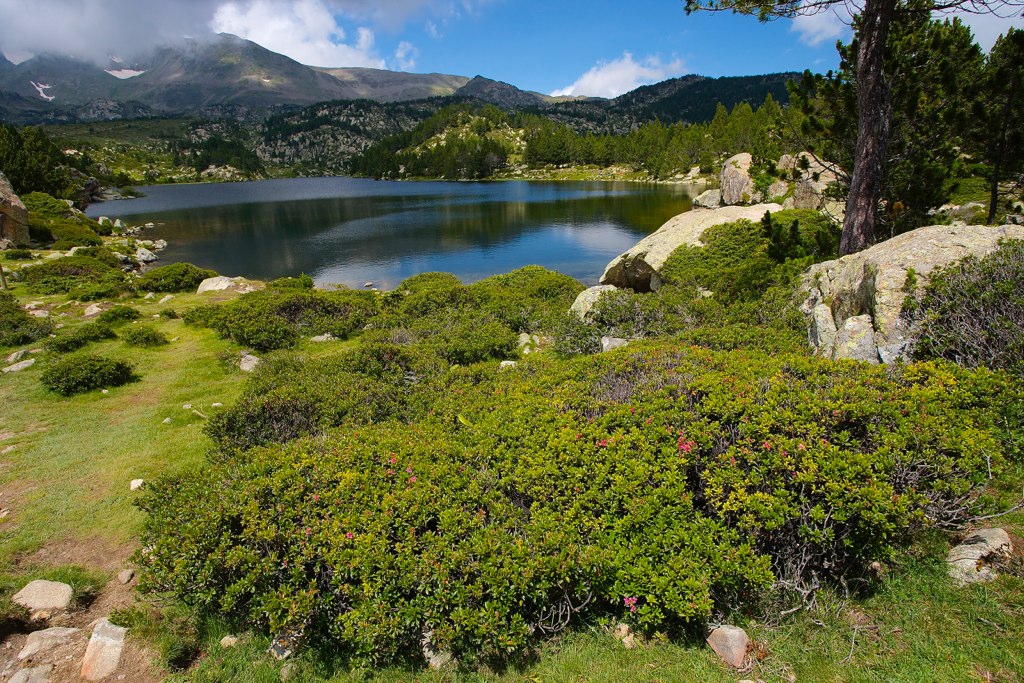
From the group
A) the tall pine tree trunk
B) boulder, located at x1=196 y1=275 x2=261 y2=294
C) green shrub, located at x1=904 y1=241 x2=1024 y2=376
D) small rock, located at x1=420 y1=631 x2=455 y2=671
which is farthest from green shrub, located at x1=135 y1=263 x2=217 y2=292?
green shrub, located at x1=904 y1=241 x2=1024 y2=376

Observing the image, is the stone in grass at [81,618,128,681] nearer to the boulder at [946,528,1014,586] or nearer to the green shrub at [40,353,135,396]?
the boulder at [946,528,1014,586]

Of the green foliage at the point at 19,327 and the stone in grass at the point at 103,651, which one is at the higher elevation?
the green foliage at the point at 19,327

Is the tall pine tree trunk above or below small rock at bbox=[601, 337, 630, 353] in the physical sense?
above

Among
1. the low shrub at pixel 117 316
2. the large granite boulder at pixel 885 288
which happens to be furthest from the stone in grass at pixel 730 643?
the low shrub at pixel 117 316

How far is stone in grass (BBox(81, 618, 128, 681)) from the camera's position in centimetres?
550

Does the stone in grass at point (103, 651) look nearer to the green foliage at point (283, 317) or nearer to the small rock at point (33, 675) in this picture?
the small rock at point (33, 675)

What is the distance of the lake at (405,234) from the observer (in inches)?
1646

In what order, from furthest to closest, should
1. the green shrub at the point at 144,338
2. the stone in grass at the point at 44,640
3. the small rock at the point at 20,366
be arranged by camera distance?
the green shrub at the point at 144,338
the small rock at the point at 20,366
the stone in grass at the point at 44,640

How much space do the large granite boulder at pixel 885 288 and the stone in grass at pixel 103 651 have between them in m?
12.4

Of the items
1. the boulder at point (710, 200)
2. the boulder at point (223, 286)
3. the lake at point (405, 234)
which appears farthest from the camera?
the boulder at point (710, 200)

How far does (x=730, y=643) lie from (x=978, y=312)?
7.39 meters

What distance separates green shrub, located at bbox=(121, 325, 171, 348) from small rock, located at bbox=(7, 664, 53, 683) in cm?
1531

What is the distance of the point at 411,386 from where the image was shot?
11703 mm

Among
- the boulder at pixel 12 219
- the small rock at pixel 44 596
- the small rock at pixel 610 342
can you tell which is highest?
the boulder at pixel 12 219
